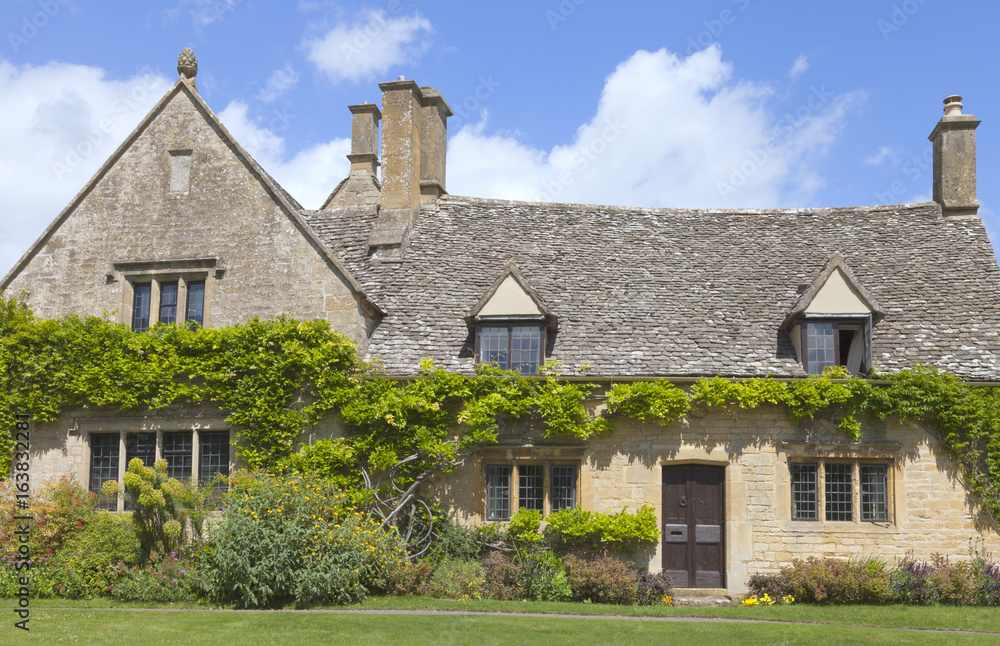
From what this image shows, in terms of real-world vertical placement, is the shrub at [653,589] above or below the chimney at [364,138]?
below

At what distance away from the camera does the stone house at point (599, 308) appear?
17344 millimetres

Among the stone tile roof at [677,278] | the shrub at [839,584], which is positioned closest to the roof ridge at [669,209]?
the stone tile roof at [677,278]

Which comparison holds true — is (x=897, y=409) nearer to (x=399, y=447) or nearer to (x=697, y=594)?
(x=697, y=594)

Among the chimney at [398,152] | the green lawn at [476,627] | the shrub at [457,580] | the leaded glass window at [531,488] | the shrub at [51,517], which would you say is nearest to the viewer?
the green lawn at [476,627]

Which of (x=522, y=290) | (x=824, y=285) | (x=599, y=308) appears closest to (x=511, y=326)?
(x=522, y=290)

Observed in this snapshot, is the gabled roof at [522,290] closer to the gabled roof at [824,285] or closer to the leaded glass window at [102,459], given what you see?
the gabled roof at [824,285]

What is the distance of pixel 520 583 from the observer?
16.2m

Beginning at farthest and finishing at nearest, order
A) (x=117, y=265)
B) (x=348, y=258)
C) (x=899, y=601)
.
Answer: (x=348, y=258)
(x=117, y=265)
(x=899, y=601)

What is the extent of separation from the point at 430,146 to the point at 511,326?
6516mm

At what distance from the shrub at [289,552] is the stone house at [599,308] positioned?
2.41m

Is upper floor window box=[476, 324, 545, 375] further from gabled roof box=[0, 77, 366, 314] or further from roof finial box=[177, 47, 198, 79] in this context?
roof finial box=[177, 47, 198, 79]

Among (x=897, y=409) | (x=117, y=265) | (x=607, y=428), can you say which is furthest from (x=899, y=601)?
(x=117, y=265)

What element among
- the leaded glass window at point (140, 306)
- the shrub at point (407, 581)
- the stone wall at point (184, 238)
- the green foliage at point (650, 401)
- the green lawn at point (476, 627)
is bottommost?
the green lawn at point (476, 627)

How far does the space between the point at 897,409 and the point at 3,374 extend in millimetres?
17016
